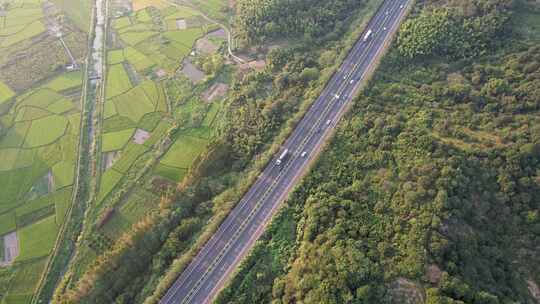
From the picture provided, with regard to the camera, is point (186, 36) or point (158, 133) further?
point (186, 36)

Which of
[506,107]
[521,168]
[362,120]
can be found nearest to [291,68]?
[362,120]

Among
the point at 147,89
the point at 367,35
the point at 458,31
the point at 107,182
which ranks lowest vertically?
the point at 107,182

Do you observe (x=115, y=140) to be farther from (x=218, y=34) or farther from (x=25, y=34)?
(x=25, y=34)

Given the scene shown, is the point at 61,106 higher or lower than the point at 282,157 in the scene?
higher

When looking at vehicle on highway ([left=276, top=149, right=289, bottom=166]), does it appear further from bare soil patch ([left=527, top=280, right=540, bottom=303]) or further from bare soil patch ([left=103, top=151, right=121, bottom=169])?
bare soil patch ([left=527, top=280, right=540, bottom=303])

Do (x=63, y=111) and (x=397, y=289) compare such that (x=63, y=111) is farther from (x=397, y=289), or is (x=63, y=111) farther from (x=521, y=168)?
(x=521, y=168)

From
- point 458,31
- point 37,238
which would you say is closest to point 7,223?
point 37,238

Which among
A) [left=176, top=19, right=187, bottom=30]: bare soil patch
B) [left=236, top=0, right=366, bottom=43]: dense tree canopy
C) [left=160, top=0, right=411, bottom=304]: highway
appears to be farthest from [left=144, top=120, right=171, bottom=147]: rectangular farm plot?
[left=176, top=19, right=187, bottom=30]: bare soil patch
